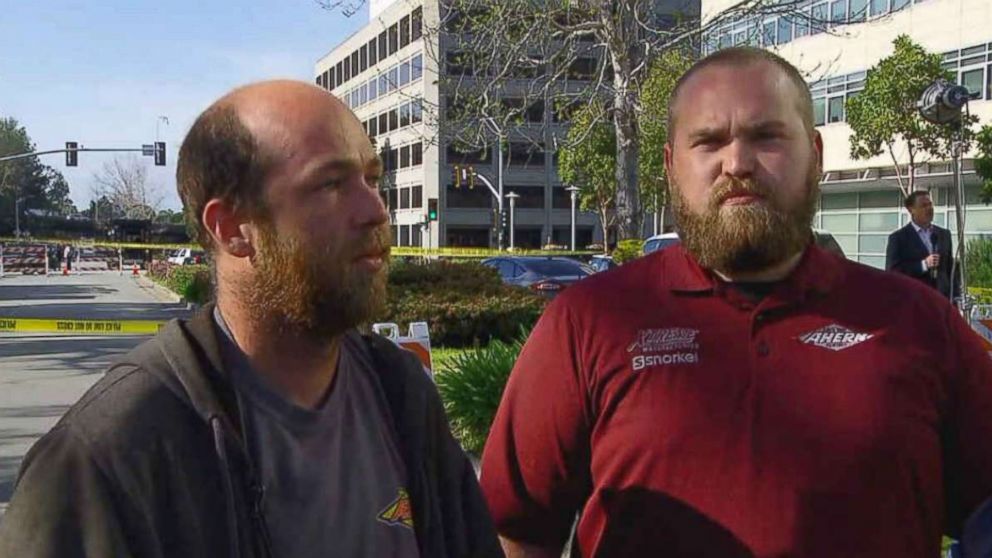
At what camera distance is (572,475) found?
2.32 meters

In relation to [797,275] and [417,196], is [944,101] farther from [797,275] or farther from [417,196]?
[417,196]

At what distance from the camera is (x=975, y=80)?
Answer: 103 ft

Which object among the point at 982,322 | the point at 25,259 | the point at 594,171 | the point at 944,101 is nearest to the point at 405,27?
the point at 944,101

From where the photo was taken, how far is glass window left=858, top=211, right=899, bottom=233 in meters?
35.1

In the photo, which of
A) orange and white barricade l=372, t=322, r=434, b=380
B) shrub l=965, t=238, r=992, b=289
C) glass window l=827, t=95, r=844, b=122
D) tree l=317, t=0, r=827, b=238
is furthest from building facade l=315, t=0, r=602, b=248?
orange and white barricade l=372, t=322, r=434, b=380

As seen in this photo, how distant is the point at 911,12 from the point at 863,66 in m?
2.62

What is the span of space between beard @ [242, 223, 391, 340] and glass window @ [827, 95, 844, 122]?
1505 inches

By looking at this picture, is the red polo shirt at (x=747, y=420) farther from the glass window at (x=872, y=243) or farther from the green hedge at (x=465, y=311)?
the glass window at (x=872, y=243)

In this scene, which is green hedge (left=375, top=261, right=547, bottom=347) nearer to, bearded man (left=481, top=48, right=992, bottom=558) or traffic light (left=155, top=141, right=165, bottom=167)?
bearded man (left=481, top=48, right=992, bottom=558)

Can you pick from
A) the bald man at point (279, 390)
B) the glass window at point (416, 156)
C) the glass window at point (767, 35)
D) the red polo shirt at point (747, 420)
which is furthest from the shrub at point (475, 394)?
the glass window at point (416, 156)

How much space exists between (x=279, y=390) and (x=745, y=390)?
39.2 inches

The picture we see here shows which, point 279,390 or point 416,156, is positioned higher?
point 416,156

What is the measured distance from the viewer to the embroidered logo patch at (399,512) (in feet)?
5.73

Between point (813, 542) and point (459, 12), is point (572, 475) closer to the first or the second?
point (813, 542)
